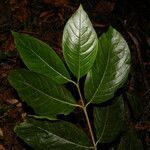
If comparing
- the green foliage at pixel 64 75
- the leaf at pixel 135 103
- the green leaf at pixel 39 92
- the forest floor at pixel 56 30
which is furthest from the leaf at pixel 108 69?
the forest floor at pixel 56 30

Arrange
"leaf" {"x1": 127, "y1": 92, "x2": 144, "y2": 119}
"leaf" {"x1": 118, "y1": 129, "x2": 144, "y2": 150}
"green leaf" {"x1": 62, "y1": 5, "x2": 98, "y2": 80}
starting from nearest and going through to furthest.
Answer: "green leaf" {"x1": 62, "y1": 5, "x2": 98, "y2": 80} < "leaf" {"x1": 118, "y1": 129, "x2": 144, "y2": 150} < "leaf" {"x1": 127, "y1": 92, "x2": 144, "y2": 119}

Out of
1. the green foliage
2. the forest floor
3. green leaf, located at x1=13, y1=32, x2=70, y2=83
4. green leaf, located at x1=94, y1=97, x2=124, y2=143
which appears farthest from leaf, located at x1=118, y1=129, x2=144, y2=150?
green leaf, located at x1=13, y1=32, x2=70, y2=83

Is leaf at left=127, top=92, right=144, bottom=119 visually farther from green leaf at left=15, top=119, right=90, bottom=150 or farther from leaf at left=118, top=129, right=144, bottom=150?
green leaf at left=15, top=119, right=90, bottom=150

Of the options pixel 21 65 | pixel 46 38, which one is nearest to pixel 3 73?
pixel 21 65

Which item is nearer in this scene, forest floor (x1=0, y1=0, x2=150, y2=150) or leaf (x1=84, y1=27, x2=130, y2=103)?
leaf (x1=84, y1=27, x2=130, y2=103)

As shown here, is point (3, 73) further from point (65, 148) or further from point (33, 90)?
point (65, 148)

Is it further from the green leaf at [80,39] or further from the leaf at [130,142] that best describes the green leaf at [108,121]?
the green leaf at [80,39]
